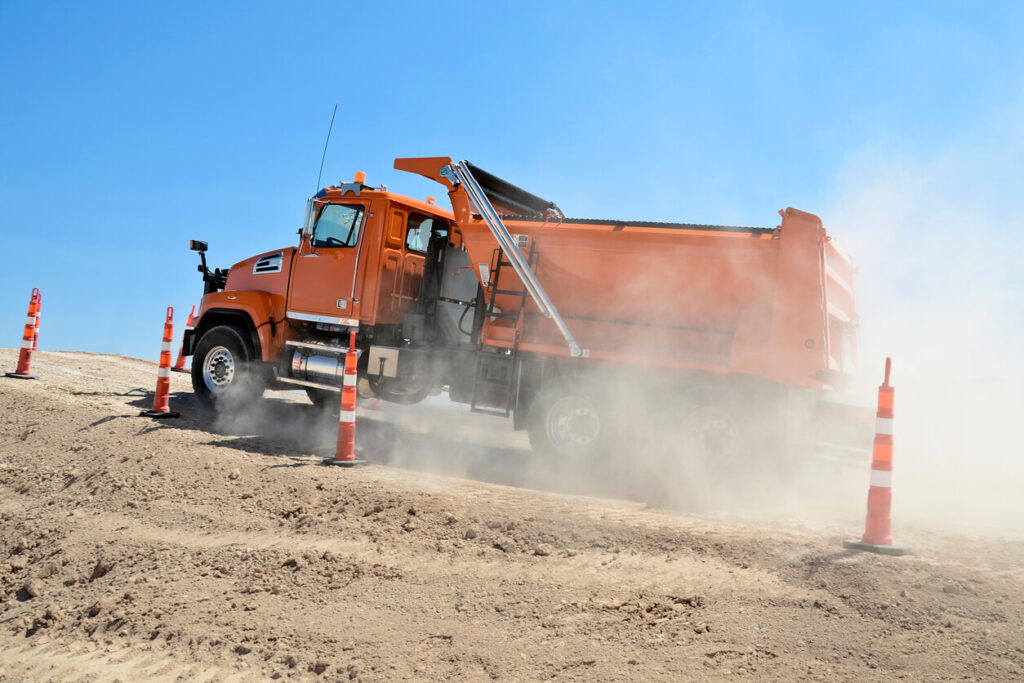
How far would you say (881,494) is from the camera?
503 cm

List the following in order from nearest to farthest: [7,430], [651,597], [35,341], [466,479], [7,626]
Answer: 1. [651,597]
2. [7,626]
3. [466,479]
4. [7,430]
5. [35,341]

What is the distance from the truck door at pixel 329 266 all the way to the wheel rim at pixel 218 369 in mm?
1079

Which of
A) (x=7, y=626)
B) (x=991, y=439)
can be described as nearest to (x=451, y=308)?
(x=7, y=626)

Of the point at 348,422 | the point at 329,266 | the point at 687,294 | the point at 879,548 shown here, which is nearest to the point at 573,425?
the point at 687,294

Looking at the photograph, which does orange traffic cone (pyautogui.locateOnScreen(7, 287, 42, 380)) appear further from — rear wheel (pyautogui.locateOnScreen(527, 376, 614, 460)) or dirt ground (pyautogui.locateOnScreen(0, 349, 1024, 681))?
rear wheel (pyautogui.locateOnScreen(527, 376, 614, 460))

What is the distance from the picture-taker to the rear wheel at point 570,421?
7961 mm

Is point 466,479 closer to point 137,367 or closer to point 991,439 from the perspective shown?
point 991,439

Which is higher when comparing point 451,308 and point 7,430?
point 451,308

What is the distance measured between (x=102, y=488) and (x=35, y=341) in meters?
6.50

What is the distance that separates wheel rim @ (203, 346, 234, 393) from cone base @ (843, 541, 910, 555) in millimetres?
8258

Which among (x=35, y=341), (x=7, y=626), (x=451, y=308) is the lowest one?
(x=7, y=626)

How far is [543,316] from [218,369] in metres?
4.94

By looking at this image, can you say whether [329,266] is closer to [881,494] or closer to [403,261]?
[403,261]

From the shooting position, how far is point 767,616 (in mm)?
4043
